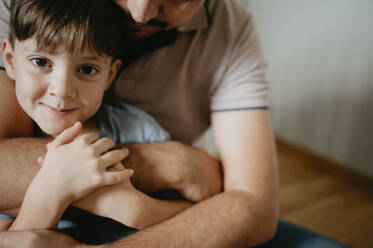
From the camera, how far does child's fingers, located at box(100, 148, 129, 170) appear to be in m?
0.82

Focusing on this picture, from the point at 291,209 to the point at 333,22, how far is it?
4.15ft

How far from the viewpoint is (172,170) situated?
0.97 meters

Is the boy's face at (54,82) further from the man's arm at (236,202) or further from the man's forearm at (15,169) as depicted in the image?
the man's arm at (236,202)

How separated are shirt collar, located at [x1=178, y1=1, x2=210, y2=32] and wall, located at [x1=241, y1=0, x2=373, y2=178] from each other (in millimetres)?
1468

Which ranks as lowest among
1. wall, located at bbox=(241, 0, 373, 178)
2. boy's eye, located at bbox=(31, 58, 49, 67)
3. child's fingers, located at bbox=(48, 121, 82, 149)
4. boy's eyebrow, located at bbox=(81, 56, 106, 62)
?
wall, located at bbox=(241, 0, 373, 178)

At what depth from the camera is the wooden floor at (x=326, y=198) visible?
1.98 meters

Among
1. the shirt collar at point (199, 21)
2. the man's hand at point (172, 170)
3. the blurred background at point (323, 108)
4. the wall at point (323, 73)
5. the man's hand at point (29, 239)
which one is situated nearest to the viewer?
the man's hand at point (29, 239)

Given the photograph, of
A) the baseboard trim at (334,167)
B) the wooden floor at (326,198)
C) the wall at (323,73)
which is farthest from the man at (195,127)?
the baseboard trim at (334,167)

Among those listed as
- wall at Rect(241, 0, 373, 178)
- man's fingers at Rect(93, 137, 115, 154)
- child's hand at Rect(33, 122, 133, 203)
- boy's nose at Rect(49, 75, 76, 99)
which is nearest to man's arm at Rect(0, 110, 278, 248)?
child's hand at Rect(33, 122, 133, 203)

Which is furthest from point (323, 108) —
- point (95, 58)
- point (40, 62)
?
point (40, 62)

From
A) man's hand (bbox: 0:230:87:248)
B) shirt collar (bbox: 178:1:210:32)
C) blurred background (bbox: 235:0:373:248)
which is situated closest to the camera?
man's hand (bbox: 0:230:87:248)

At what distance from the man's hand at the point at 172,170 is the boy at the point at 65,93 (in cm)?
7

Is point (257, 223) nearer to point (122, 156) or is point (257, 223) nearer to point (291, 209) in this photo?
point (122, 156)

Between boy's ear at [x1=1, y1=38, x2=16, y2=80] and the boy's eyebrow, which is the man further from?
the boy's eyebrow
